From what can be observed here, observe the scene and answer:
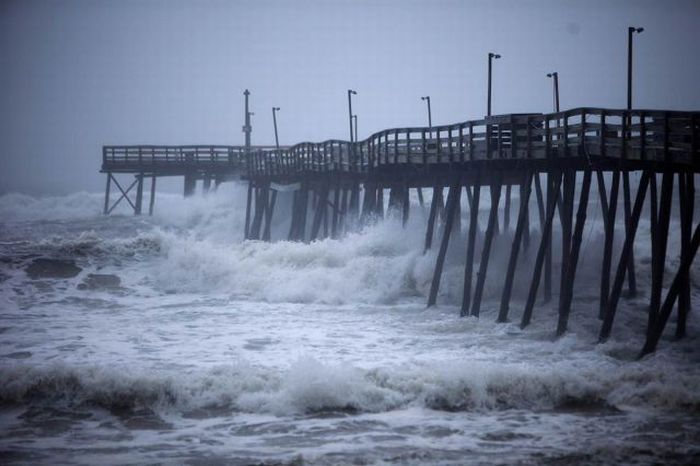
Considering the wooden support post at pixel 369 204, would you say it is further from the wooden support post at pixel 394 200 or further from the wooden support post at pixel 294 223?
the wooden support post at pixel 294 223

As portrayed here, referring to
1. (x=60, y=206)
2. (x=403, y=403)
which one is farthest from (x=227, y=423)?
(x=60, y=206)

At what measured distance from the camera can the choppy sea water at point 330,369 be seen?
886cm

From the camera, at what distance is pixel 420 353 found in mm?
13586

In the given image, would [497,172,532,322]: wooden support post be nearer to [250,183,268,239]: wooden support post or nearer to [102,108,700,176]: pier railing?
[102,108,700,176]: pier railing

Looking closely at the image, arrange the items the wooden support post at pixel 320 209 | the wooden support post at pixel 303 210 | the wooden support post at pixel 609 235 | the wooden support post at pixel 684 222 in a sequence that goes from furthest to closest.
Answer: the wooden support post at pixel 303 210, the wooden support post at pixel 320 209, the wooden support post at pixel 609 235, the wooden support post at pixel 684 222

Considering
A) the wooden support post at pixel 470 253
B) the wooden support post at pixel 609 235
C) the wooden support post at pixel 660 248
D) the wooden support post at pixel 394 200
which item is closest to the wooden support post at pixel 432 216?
the wooden support post at pixel 470 253

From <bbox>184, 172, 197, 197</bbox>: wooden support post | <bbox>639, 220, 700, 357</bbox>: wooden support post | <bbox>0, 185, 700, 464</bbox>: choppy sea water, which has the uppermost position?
<bbox>184, 172, 197, 197</bbox>: wooden support post

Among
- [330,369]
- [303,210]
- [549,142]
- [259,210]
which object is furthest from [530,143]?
[259,210]

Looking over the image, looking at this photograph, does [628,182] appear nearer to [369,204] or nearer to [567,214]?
[567,214]

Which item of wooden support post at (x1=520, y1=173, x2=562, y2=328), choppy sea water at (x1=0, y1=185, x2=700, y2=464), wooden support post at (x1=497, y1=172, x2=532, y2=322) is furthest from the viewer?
wooden support post at (x1=497, y1=172, x2=532, y2=322)

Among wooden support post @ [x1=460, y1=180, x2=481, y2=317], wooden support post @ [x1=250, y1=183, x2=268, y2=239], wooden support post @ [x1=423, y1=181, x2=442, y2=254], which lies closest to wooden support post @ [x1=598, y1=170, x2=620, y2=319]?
wooden support post @ [x1=460, y1=180, x2=481, y2=317]

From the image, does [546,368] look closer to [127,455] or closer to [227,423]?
[227,423]

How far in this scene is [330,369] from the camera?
11375mm

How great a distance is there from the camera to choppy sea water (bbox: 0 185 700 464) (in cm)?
886
